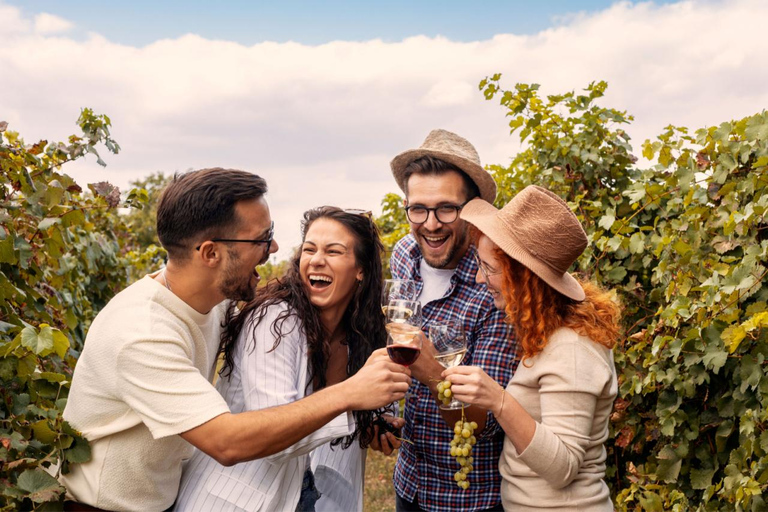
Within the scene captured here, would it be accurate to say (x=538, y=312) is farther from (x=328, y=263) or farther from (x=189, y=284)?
(x=189, y=284)

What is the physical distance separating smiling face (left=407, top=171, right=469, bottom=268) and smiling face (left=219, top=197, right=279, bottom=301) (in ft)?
2.84

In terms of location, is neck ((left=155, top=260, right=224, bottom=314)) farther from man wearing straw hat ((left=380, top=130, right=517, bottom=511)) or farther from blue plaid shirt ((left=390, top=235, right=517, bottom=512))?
blue plaid shirt ((left=390, top=235, right=517, bottom=512))

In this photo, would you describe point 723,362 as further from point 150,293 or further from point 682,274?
point 150,293

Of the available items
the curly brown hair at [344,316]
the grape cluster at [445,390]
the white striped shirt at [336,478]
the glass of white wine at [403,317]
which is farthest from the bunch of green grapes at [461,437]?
the white striped shirt at [336,478]

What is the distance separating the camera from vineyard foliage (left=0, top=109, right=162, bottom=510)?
2.64 m

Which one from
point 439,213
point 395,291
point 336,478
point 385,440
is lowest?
point 336,478

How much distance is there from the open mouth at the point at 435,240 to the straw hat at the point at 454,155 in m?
0.39

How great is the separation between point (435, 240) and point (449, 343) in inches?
31.0

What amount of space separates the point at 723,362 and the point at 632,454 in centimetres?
137

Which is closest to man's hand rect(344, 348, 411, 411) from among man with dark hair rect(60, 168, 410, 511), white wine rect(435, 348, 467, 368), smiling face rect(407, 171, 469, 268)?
man with dark hair rect(60, 168, 410, 511)

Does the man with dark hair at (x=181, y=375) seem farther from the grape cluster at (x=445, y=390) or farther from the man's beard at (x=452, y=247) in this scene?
the man's beard at (x=452, y=247)

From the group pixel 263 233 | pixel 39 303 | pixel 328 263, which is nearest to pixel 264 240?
pixel 263 233

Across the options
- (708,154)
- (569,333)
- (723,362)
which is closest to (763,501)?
(723,362)

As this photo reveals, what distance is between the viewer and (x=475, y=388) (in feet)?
8.27
